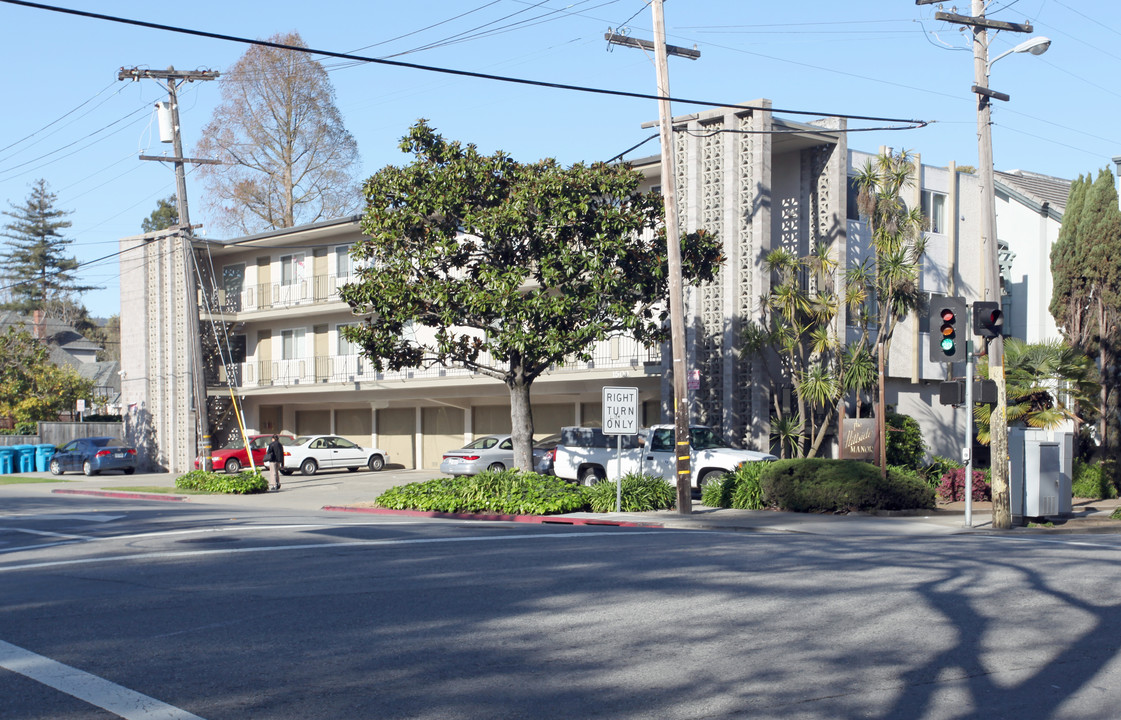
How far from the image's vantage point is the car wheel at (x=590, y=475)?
2492 cm

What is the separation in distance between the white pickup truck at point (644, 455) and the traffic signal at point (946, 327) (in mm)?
5589

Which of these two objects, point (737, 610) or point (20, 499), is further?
point (20, 499)

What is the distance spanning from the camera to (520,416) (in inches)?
948

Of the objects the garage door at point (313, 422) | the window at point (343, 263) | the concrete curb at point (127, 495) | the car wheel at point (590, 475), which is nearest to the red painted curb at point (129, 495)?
the concrete curb at point (127, 495)

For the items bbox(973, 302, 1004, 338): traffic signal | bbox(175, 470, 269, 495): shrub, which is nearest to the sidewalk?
bbox(175, 470, 269, 495): shrub

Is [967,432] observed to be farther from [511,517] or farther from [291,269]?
[291,269]

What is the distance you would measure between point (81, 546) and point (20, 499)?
48.8 ft

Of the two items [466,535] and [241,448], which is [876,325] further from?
[241,448]

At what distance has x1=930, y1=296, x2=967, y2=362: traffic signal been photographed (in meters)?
18.3

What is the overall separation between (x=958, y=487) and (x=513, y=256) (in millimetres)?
11401

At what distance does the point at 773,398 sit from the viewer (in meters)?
27.2

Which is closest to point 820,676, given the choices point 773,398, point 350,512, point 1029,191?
point 350,512

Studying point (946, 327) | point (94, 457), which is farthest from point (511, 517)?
point (94, 457)

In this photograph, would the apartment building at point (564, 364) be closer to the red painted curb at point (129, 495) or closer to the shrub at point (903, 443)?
the shrub at point (903, 443)
